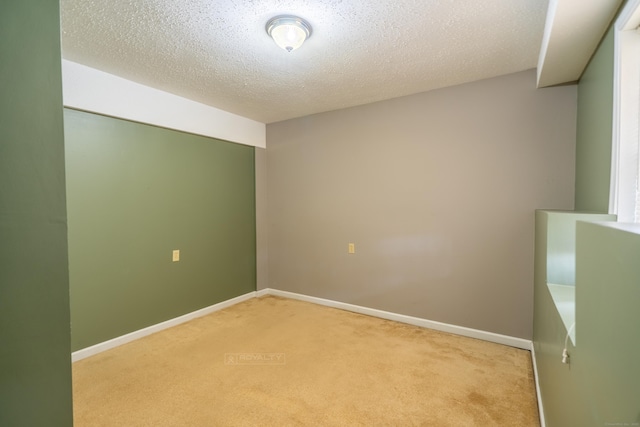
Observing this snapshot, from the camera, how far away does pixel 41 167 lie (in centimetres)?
68

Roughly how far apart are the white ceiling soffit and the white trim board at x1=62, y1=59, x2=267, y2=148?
3058 mm

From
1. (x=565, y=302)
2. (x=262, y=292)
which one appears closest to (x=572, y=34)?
(x=565, y=302)

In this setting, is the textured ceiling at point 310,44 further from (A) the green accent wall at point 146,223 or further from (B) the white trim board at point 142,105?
(A) the green accent wall at point 146,223

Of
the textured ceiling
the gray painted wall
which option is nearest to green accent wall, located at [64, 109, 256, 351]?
the textured ceiling

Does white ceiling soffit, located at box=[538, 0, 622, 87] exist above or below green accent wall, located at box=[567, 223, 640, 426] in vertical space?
above

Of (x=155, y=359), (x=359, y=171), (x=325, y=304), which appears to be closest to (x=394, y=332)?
(x=325, y=304)

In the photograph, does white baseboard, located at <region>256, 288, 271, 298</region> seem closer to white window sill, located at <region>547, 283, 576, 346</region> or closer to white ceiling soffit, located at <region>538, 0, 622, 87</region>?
white window sill, located at <region>547, 283, 576, 346</region>

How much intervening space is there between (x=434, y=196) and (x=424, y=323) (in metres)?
1.28

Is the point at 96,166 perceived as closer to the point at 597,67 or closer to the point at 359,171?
the point at 359,171

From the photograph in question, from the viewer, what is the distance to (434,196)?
289 centimetres

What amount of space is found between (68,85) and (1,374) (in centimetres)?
250

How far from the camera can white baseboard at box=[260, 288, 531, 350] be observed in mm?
2562

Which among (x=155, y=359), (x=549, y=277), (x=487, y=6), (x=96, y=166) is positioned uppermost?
(x=487, y=6)

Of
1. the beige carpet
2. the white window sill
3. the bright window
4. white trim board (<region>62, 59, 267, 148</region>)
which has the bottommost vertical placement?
the beige carpet
